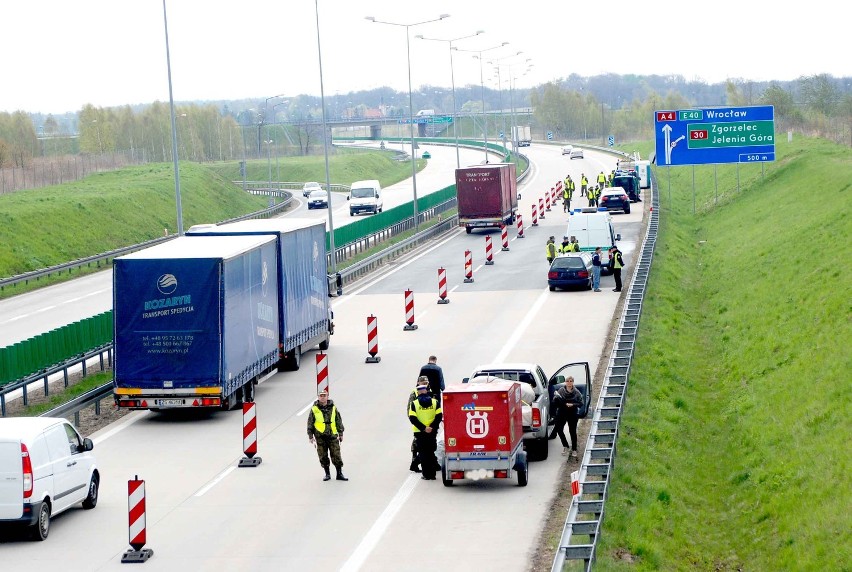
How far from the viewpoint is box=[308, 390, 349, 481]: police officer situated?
19734 millimetres

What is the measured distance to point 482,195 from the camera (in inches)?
2453

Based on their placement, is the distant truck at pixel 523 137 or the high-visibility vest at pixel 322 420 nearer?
the high-visibility vest at pixel 322 420

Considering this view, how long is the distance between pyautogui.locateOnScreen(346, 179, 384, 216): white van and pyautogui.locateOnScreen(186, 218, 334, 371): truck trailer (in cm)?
5015

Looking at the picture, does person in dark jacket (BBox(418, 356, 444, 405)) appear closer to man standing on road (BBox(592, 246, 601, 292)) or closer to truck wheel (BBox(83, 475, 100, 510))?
truck wheel (BBox(83, 475, 100, 510))

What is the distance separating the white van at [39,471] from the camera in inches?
637

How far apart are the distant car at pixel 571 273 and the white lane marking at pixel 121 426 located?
724 inches

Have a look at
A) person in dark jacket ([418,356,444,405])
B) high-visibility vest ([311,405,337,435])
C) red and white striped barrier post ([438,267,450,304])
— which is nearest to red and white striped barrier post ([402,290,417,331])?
red and white striped barrier post ([438,267,450,304])

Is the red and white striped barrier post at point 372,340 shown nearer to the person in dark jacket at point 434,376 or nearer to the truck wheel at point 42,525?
the person in dark jacket at point 434,376

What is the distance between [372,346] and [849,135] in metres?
67.9

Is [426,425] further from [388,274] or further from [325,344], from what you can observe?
[388,274]

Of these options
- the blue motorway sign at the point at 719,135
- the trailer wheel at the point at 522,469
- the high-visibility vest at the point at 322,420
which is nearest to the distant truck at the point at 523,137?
the blue motorway sign at the point at 719,135

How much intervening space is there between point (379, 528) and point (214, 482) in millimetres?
3959

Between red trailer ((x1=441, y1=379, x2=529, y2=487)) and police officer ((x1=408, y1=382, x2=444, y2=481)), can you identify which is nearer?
red trailer ((x1=441, y1=379, x2=529, y2=487))

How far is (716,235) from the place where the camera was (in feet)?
191
